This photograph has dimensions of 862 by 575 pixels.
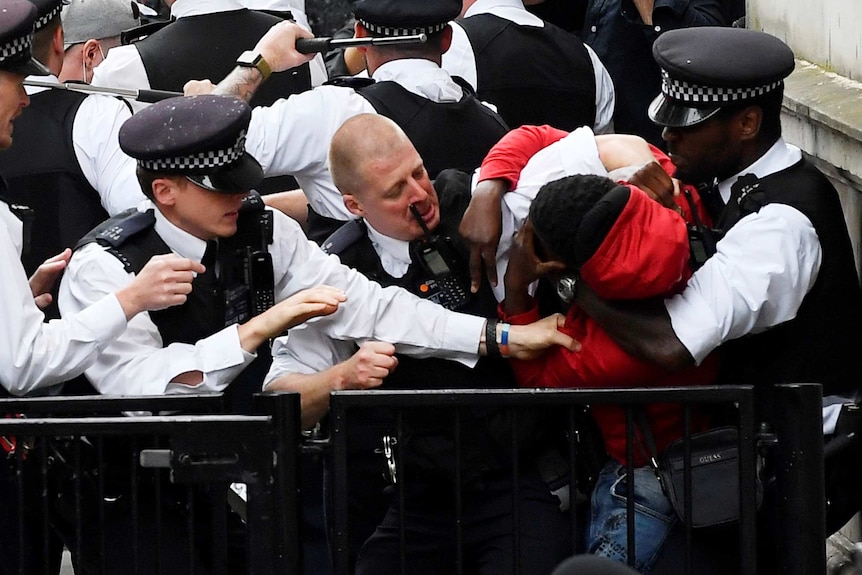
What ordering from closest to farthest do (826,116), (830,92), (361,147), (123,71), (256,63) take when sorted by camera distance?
(361,147) < (826,116) < (830,92) < (256,63) < (123,71)

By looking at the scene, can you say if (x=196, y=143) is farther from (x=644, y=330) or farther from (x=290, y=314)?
(x=644, y=330)

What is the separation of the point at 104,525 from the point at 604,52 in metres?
3.44

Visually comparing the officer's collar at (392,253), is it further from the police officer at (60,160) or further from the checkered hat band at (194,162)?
the police officer at (60,160)

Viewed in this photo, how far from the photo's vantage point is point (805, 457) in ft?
10.4

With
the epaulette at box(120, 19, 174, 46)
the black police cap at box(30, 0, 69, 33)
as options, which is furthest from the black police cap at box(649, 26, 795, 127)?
the epaulette at box(120, 19, 174, 46)

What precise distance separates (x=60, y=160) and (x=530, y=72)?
5.80 feet

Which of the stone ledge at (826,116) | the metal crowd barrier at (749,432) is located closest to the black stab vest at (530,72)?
the stone ledge at (826,116)

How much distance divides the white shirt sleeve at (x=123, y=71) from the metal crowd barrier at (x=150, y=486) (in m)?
2.06

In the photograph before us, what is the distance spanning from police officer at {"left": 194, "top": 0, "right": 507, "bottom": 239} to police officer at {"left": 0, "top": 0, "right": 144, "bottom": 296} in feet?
1.41

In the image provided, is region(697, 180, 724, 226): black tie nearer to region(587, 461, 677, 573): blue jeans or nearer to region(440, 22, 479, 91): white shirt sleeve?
region(587, 461, 677, 573): blue jeans

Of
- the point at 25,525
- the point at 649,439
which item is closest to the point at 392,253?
the point at 649,439

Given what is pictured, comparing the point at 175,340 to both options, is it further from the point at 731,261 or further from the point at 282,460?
the point at 731,261

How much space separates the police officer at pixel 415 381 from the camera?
383 centimetres

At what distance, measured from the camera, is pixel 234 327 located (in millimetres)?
3738
